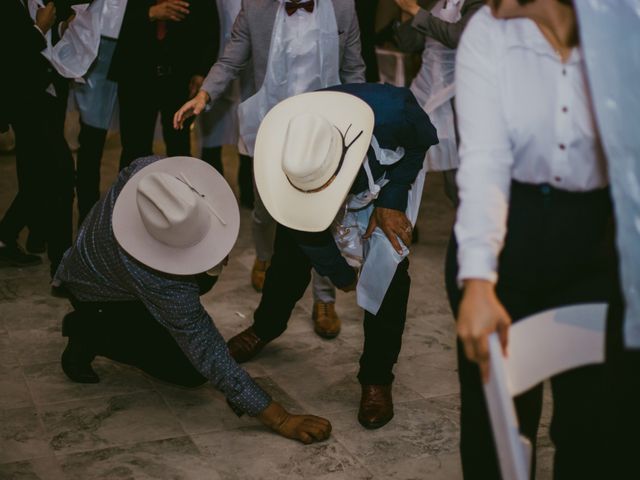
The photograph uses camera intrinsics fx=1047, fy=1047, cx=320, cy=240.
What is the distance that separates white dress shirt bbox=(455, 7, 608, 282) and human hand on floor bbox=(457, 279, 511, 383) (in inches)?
2.3

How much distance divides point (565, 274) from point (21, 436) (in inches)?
72.1

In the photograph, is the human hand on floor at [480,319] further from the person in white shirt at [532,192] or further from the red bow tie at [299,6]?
the red bow tie at [299,6]

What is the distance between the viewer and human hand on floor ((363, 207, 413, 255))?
3035 millimetres

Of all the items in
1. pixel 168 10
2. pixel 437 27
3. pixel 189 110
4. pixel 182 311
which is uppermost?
pixel 437 27

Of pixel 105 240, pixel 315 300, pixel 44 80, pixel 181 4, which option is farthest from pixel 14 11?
pixel 315 300

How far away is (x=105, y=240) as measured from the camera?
3.10 meters

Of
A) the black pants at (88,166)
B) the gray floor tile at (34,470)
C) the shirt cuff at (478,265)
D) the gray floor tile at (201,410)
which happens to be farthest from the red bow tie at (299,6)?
the shirt cuff at (478,265)

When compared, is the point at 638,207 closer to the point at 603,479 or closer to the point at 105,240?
the point at 603,479

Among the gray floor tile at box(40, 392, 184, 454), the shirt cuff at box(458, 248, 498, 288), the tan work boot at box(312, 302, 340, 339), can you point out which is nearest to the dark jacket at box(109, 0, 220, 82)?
the tan work boot at box(312, 302, 340, 339)

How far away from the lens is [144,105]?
4.84m

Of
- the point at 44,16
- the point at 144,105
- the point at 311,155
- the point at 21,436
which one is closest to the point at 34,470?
the point at 21,436

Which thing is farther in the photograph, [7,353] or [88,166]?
[88,166]

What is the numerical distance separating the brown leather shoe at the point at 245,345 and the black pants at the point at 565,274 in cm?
175

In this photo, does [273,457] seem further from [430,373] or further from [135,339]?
[430,373]
